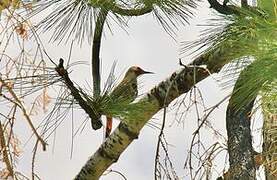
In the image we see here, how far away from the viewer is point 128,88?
54.4 inches

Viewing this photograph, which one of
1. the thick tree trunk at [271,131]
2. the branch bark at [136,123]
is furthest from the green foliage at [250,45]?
the branch bark at [136,123]

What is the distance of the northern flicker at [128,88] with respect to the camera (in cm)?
132

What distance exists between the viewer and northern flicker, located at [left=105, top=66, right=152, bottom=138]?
132 centimetres

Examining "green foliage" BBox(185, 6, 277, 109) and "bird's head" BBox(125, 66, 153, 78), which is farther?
"bird's head" BBox(125, 66, 153, 78)

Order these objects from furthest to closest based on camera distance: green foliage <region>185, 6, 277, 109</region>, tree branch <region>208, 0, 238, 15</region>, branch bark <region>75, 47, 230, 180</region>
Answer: branch bark <region>75, 47, 230, 180</region>
tree branch <region>208, 0, 238, 15</region>
green foliage <region>185, 6, 277, 109</region>

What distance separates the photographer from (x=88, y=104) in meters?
1.25

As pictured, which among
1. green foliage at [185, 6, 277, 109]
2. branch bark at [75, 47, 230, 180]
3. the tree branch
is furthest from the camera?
branch bark at [75, 47, 230, 180]

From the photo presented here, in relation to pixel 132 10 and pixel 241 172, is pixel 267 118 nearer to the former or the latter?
pixel 241 172

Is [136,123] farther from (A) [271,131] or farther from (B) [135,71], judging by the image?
(A) [271,131]

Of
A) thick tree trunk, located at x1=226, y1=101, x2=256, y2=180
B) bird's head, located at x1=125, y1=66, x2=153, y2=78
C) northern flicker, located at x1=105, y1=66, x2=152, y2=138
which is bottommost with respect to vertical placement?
thick tree trunk, located at x1=226, y1=101, x2=256, y2=180

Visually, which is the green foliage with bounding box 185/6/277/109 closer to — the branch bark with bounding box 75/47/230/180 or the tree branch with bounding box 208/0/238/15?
the tree branch with bounding box 208/0/238/15

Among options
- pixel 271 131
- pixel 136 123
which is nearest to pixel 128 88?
pixel 136 123

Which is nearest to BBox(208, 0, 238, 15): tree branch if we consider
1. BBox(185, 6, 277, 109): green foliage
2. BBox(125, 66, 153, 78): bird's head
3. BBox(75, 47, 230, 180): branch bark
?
BBox(185, 6, 277, 109): green foliage

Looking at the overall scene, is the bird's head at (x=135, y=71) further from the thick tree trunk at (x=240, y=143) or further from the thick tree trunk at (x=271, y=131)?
the thick tree trunk at (x=271, y=131)
